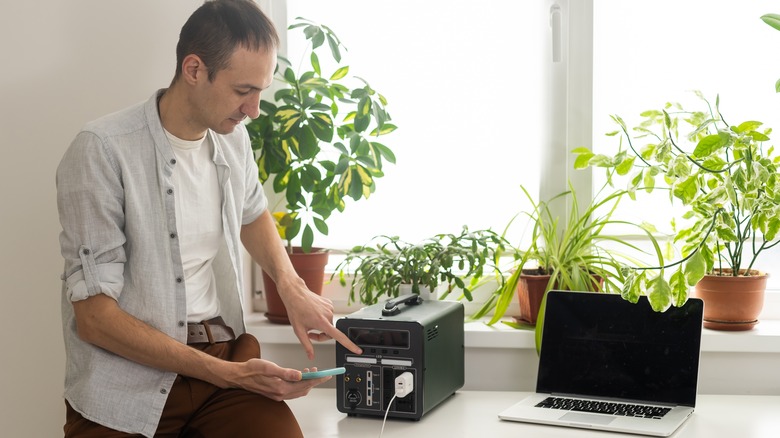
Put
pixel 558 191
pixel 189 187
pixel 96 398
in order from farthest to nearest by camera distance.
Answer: pixel 558 191, pixel 189 187, pixel 96 398

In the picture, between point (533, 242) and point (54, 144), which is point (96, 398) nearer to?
point (54, 144)

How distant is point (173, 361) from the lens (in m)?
1.71

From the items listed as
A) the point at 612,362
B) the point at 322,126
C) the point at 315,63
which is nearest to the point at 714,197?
the point at 612,362

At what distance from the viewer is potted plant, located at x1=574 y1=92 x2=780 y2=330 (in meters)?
1.93

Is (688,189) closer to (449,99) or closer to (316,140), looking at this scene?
(449,99)

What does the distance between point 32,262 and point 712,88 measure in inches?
73.1

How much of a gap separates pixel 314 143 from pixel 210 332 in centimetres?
64

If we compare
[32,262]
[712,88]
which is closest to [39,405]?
[32,262]

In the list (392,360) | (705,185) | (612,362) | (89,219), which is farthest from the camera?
(705,185)

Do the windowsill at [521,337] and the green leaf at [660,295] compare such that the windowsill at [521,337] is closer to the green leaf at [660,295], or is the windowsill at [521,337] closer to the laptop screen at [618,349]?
the laptop screen at [618,349]

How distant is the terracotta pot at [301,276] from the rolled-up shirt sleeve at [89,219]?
0.75 metres

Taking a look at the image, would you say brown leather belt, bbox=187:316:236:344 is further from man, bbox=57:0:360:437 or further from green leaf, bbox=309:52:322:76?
green leaf, bbox=309:52:322:76

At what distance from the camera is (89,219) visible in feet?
5.54

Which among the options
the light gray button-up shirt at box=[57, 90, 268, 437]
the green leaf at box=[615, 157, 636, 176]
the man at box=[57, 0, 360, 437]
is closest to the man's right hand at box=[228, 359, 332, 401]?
the man at box=[57, 0, 360, 437]
